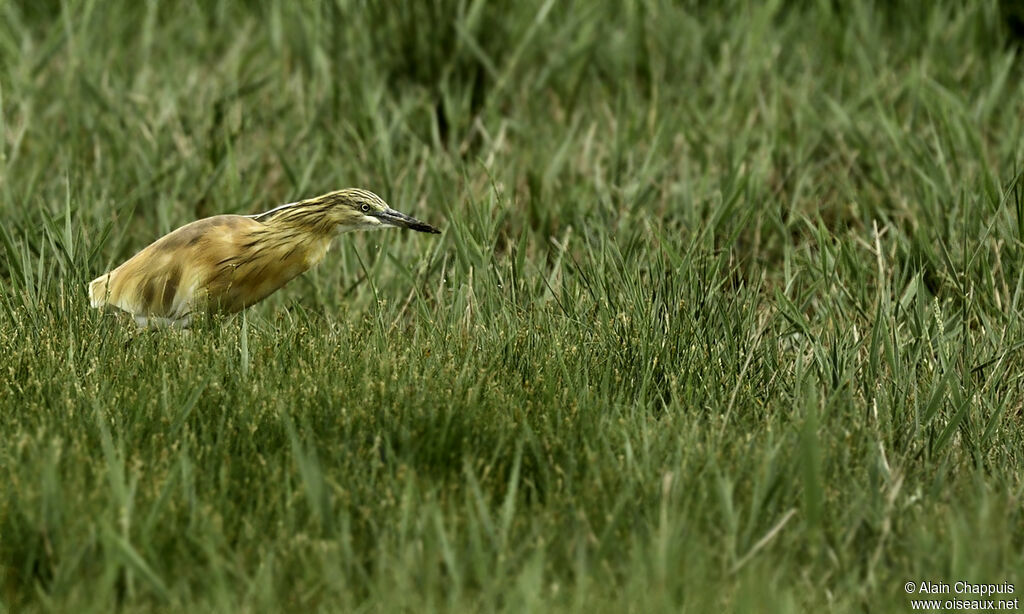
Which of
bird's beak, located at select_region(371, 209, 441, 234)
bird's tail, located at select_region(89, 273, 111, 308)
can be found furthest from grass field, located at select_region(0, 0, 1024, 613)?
bird's beak, located at select_region(371, 209, 441, 234)

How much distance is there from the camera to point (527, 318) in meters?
4.41

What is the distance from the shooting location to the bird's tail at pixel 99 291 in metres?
4.35

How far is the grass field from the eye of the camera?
3076 millimetres

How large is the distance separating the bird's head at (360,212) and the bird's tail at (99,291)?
72 centimetres

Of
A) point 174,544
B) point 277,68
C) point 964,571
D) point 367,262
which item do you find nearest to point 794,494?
point 964,571

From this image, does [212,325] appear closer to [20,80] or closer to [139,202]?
[139,202]

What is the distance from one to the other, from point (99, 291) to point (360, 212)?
2.85ft

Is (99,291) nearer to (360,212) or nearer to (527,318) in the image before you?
(360,212)

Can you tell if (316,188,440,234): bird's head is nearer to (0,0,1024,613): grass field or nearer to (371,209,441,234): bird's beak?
(371,209,441,234): bird's beak

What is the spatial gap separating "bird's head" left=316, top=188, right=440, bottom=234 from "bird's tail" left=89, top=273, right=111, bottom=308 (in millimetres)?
724

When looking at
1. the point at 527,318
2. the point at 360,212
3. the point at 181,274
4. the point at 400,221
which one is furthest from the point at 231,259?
the point at 527,318

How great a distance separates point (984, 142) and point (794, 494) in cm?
328

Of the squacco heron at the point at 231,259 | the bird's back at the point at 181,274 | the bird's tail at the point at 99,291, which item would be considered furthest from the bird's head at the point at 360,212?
the bird's tail at the point at 99,291

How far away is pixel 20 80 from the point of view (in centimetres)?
635
